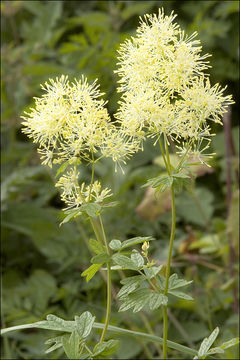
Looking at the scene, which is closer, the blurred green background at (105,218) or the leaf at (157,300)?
the leaf at (157,300)

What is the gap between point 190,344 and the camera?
1.49 metres

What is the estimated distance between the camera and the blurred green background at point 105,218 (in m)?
1.59

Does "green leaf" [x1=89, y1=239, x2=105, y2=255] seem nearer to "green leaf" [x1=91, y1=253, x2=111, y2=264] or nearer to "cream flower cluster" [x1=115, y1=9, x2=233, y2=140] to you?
"green leaf" [x1=91, y1=253, x2=111, y2=264]

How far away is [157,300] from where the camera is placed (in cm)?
77

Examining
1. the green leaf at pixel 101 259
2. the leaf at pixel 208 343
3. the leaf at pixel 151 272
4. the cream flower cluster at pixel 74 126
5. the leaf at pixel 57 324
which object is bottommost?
the leaf at pixel 208 343

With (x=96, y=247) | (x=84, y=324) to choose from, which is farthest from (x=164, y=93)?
(x=84, y=324)

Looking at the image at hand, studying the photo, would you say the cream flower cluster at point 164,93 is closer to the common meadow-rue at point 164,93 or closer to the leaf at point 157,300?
the common meadow-rue at point 164,93

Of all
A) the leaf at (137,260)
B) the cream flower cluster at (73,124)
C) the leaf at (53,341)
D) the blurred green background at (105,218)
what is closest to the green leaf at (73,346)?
the leaf at (53,341)

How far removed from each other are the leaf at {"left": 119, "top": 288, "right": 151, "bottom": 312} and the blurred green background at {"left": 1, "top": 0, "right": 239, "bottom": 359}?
675 mm

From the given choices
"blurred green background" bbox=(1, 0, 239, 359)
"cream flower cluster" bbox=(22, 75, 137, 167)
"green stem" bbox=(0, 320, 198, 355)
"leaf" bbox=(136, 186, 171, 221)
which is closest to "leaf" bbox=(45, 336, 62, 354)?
"green stem" bbox=(0, 320, 198, 355)

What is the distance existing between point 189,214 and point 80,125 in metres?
1.18

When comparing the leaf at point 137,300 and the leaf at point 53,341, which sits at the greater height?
the leaf at point 137,300

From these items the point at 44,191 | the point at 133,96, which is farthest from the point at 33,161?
the point at 133,96

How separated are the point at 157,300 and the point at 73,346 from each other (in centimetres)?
13
